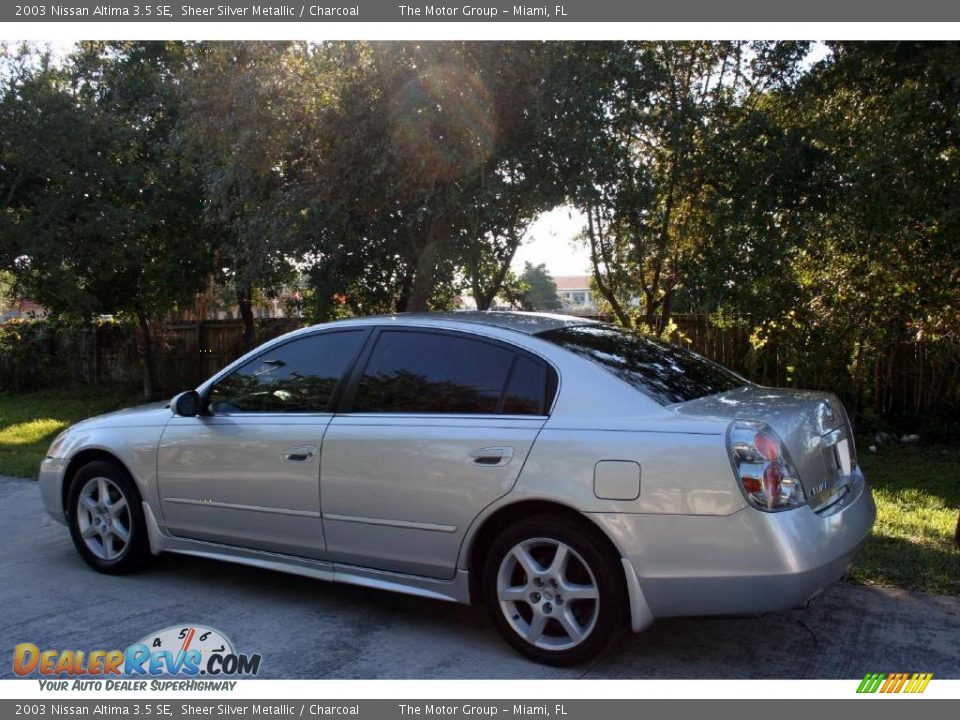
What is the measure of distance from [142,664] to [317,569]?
98cm

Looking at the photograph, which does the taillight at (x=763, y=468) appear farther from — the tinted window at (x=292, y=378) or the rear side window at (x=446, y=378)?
the tinted window at (x=292, y=378)

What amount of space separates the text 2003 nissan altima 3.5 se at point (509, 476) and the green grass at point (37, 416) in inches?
209

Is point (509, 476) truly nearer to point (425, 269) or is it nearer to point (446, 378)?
point (446, 378)

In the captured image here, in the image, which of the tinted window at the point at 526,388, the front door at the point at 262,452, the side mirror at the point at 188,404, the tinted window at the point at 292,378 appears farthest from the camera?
the side mirror at the point at 188,404

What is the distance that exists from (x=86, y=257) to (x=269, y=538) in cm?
1015

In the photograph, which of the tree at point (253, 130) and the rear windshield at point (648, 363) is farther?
the tree at point (253, 130)

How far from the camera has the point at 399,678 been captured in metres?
4.02

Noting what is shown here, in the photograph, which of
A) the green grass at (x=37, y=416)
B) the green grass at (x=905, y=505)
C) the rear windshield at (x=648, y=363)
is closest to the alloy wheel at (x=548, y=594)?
the rear windshield at (x=648, y=363)

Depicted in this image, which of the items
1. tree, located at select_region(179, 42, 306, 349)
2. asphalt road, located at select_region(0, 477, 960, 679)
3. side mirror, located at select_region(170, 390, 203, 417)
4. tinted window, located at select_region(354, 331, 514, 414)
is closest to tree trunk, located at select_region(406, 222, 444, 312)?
tree, located at select_region(179, 42, 306, 349)

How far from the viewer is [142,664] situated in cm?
422

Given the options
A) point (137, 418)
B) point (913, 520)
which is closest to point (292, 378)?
point (137, 418)

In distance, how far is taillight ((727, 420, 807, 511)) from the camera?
3.70 metres

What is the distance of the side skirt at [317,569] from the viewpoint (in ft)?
14.4
